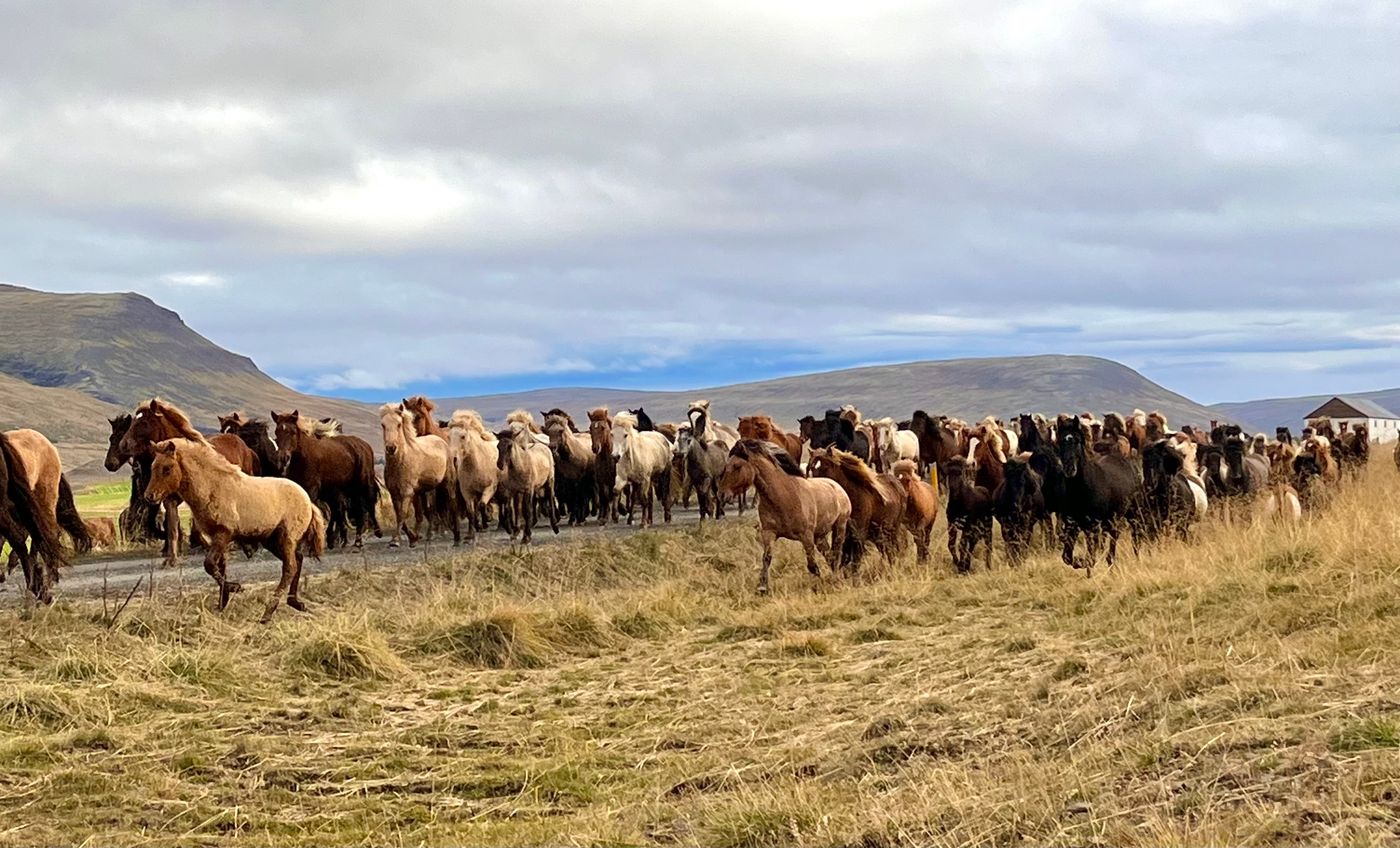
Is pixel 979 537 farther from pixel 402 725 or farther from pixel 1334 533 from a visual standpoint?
pixel 402 725

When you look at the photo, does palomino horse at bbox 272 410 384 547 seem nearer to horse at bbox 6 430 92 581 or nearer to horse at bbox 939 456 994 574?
horse at bbox 6 430 92 581

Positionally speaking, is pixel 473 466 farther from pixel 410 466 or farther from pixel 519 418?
pixel 519 418

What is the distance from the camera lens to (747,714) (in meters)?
8.99

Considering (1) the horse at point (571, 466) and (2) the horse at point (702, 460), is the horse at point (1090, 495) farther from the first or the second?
(1) the horse at point (571, 466)

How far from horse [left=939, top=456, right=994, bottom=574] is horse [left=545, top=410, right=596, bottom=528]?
9510 mm

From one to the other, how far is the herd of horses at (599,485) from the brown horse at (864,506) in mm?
27

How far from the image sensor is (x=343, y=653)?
34.9 feet

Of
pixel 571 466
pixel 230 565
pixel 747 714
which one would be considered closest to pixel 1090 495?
pixel 747 714

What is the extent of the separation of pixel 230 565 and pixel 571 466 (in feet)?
27.1

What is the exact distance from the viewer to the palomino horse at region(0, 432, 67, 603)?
13391 mm

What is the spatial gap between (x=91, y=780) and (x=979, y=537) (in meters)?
12.3

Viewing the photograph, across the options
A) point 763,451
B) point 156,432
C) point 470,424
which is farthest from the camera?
point 470,424


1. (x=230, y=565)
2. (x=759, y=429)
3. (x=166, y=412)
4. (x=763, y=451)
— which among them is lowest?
(x=230, y=565)

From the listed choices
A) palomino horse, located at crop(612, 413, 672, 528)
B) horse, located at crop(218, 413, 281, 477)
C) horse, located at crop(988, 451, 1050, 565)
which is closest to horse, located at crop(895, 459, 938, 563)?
horse, located at crop(988, 451, 1050, 565)
